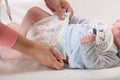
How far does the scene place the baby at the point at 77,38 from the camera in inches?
42.4

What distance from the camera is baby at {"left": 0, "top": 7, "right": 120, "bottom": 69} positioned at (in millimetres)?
1076

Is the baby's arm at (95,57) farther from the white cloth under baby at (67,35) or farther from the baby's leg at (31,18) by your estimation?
the baby's leg at (31,18)

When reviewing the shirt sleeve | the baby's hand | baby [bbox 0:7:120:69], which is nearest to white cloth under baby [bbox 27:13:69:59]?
baby [bbox 0:7:120:69]

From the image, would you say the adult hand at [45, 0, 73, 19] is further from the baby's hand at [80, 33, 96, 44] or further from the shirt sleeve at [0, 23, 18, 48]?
the shirt sleeve at [0, 23, 18, 48]

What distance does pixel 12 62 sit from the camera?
1104 mm

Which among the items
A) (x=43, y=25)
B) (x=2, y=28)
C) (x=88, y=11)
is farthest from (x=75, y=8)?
(x=2, y=28)

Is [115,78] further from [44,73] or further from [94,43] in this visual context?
[44,73]

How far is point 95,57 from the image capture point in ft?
3.53

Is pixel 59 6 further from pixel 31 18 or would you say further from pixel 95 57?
pixel 95 57

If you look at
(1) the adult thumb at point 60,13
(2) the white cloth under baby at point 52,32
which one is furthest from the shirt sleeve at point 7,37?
(1) the adult thumb at point 60,13

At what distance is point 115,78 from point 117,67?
7cm

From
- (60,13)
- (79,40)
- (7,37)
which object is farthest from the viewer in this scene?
(60,13)

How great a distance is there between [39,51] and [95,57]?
0.23m

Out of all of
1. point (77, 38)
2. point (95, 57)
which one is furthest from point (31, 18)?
point (95, 57)
